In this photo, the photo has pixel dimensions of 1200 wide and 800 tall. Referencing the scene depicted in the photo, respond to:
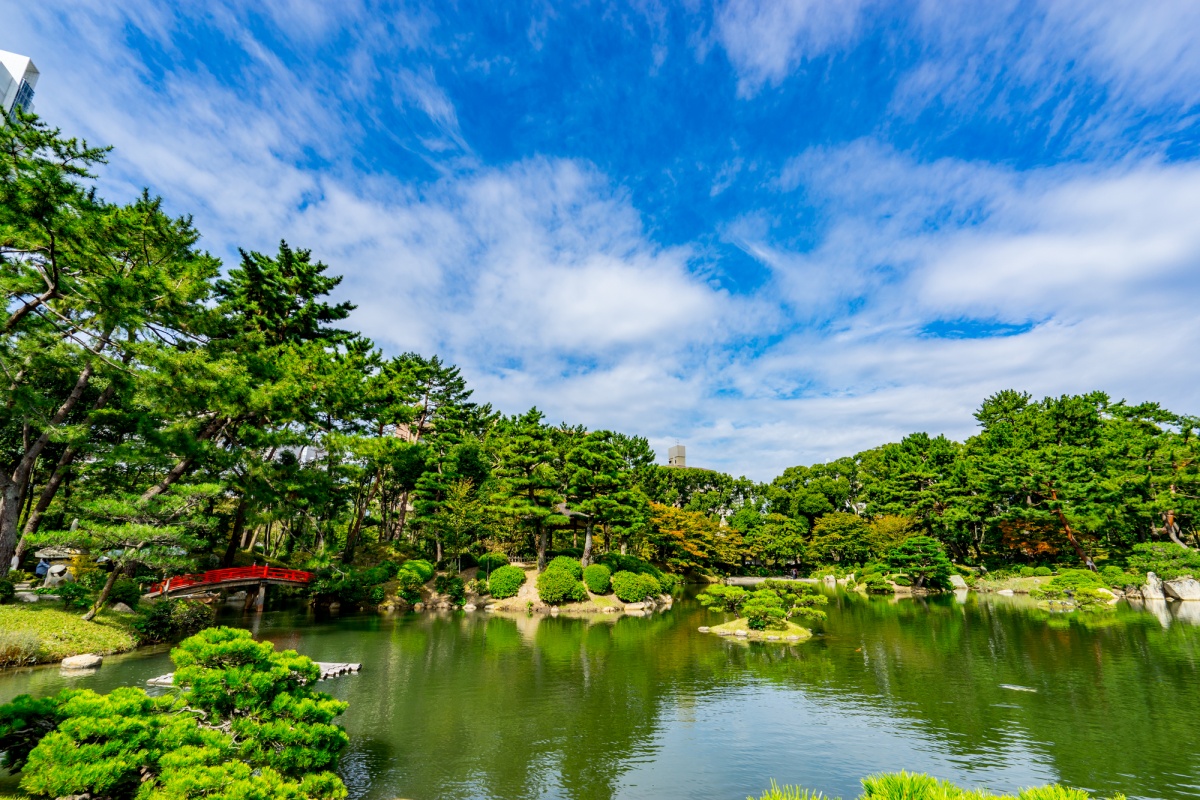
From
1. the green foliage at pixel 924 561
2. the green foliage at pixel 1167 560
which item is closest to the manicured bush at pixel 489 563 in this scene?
the green foliage at pixel 924 561

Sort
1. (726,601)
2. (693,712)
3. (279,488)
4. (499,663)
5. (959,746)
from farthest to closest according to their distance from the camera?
(726,601) < (279,488) < (499,663) < (693,712) < (959,746)

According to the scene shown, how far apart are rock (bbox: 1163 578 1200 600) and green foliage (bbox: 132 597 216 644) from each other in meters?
45.6

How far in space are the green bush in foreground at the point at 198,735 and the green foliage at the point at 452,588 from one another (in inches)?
870

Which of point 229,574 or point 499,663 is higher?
point 229,574

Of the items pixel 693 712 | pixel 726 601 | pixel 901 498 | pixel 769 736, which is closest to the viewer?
pixel 769 736

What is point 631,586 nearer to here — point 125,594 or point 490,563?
point 490,563

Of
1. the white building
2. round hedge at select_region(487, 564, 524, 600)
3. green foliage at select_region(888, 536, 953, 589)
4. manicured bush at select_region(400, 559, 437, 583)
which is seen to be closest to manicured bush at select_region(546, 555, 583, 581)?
round hedge at select_region(487, 564, 524, 600)

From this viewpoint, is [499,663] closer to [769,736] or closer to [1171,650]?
Result: [769,736]

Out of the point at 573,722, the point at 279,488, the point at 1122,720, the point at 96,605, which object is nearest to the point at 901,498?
the point at 1122,720

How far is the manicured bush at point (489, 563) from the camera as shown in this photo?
3045 cm

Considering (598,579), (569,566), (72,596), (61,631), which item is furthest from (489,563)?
(61,631)

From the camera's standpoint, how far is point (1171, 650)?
639 inches

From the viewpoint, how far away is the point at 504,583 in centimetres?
2892

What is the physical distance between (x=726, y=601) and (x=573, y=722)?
17.4 meters
